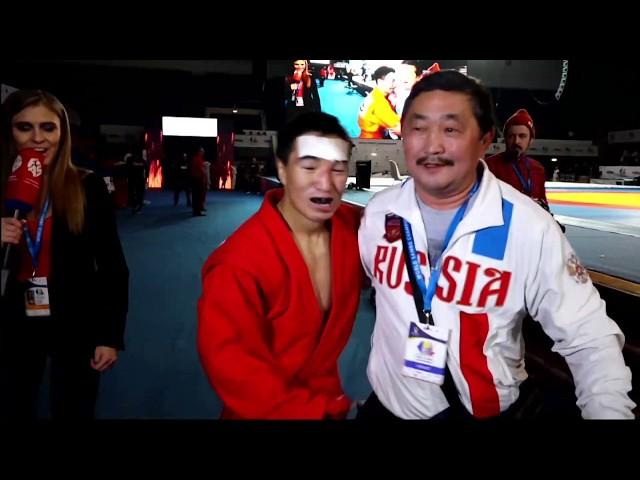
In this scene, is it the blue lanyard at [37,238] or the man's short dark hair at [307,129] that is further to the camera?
the blue lanyard at [37,238]

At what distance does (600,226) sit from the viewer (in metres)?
5.64

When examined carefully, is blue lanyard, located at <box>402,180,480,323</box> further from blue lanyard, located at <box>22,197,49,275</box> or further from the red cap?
the red cap

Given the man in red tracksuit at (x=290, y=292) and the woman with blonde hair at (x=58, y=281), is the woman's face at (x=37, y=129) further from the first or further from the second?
the man in red tracksuit at (x=290, y=292)

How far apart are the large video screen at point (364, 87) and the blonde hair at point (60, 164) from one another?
14.7 m

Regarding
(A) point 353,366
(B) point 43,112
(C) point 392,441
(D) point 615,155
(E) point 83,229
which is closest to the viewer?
(C) point 392,441

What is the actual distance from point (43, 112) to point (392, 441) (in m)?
1.33

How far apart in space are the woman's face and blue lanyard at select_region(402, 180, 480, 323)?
1091 mm

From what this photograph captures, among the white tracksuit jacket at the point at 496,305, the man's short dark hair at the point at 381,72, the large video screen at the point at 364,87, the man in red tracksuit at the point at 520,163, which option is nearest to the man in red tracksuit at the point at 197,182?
the man in red tracksuit at the point at 520,163

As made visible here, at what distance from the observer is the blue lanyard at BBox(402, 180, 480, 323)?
1386 millimetres

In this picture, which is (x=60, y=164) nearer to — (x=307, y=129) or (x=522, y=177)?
(x=307, y=129)

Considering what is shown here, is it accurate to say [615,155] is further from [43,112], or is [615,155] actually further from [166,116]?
[43,112]

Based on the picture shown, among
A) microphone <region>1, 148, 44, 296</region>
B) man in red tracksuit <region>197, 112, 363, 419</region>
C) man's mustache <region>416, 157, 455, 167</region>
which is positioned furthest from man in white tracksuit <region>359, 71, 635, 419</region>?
microphone <region>1, 148, 44, 296</region>

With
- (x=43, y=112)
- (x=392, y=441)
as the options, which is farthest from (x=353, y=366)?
(x=43, y=112)

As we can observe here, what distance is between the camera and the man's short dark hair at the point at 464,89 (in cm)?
134
